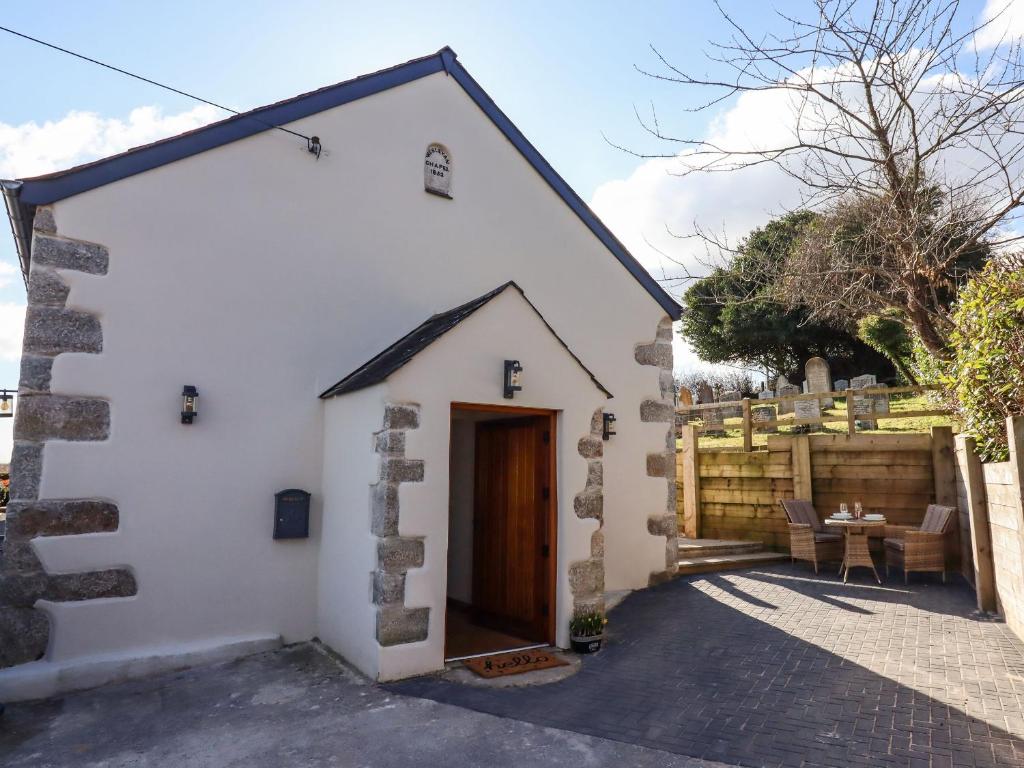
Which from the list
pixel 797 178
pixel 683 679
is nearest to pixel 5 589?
pixel 683 679

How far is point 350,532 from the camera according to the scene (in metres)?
5.25

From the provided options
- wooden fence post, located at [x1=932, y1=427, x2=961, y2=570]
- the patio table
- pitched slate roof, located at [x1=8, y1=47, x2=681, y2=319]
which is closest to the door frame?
pitched slate roof, located at [x1=8, y1=47, x2=681, y2=319]

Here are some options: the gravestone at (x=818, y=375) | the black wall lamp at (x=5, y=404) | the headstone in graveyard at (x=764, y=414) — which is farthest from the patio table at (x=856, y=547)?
the black wall lamp at (x=5, y=404)

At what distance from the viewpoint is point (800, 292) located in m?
8.80

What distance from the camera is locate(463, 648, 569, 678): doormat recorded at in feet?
16.1

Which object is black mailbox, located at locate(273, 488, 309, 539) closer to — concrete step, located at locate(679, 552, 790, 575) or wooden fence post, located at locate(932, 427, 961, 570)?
concrete step, located at locate(679, 552, 790, 575)

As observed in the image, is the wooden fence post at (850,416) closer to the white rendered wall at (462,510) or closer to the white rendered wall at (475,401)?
the white rendered wall at (475,401)

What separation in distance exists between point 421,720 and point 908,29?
6501mm

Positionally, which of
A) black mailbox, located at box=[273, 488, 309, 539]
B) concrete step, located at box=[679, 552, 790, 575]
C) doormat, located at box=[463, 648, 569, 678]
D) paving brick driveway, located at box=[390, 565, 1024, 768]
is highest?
black mailbox, located at box=[273, 488, 309, 539]

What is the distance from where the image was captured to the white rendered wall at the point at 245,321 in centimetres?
497

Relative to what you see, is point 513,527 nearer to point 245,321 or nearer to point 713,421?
point 245,321

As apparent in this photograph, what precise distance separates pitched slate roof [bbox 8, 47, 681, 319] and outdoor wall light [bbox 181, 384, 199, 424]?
179 cm

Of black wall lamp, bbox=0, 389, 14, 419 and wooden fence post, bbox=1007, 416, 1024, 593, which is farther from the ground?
black wall lamp, bbox=0, 389, 14, 419

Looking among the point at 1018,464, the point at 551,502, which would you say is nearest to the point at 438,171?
the point at 551,502
